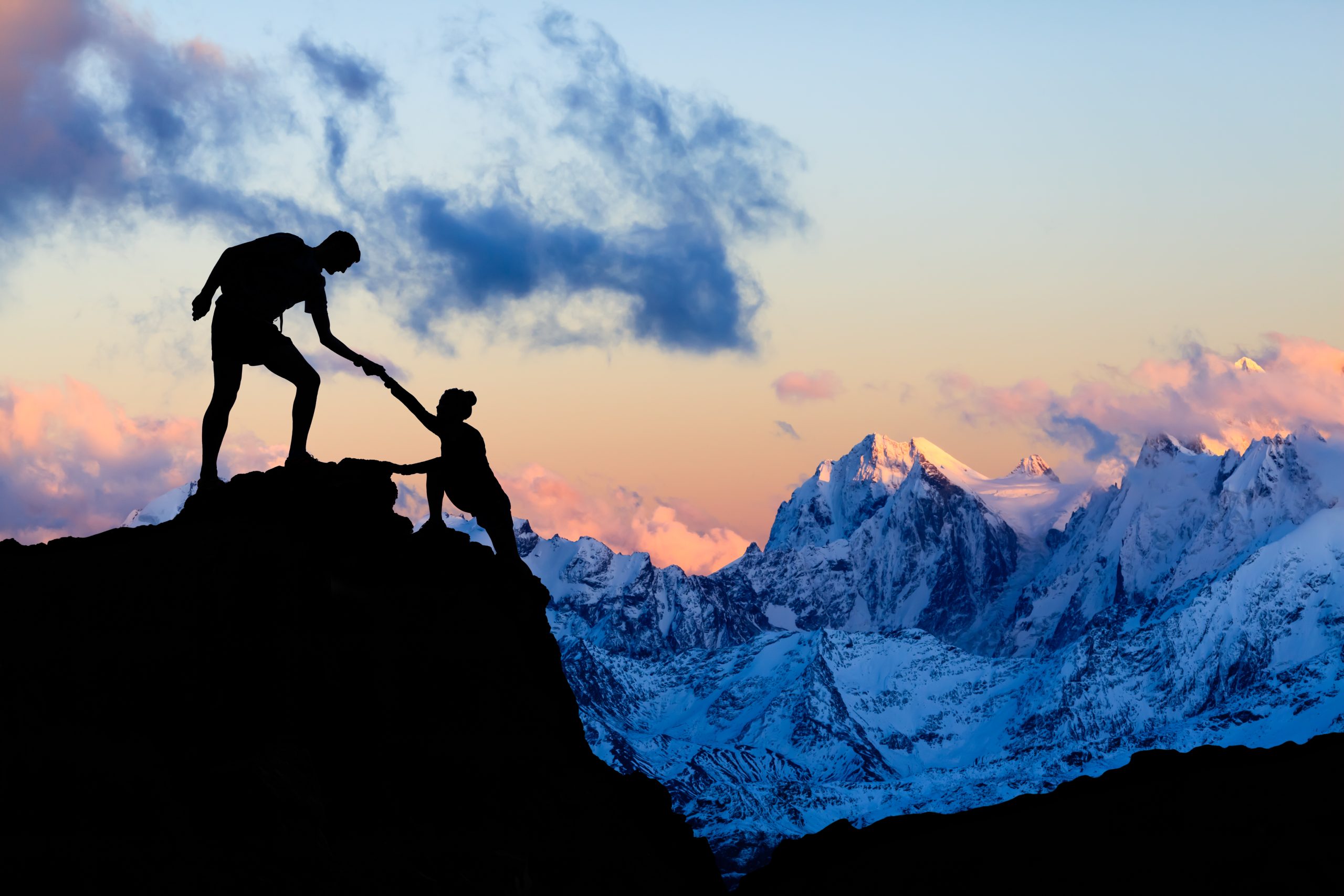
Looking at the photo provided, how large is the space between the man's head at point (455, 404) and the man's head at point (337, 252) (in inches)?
105

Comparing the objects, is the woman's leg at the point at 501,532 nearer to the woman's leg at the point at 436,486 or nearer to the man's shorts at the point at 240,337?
the woman's leg at the point at 436,486

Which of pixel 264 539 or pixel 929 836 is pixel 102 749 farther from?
pixel 929 836

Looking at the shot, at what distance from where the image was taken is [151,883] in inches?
611

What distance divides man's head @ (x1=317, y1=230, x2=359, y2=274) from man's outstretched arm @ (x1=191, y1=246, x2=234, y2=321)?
128 centimetres

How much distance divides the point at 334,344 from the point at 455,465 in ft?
9.12

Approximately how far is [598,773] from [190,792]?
769 centimetres

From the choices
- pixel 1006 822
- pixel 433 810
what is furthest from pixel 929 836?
pixel 433 810

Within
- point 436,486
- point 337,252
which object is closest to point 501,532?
point 436,486

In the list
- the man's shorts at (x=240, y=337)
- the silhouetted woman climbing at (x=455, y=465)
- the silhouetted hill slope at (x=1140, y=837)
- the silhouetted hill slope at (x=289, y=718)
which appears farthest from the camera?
the silhouetted woman climbing at (x=455, y=465)

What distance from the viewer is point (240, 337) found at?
22609mm

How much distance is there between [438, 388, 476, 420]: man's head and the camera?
25328 mm

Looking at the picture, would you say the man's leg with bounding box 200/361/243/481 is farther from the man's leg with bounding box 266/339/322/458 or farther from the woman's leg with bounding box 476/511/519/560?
the woman's leg with bounding box 476/511/519/560

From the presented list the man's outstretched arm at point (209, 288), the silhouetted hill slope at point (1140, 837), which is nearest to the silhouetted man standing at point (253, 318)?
the man's outstretched arm at point (209, 288)

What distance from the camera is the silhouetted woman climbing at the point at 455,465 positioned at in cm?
2531
